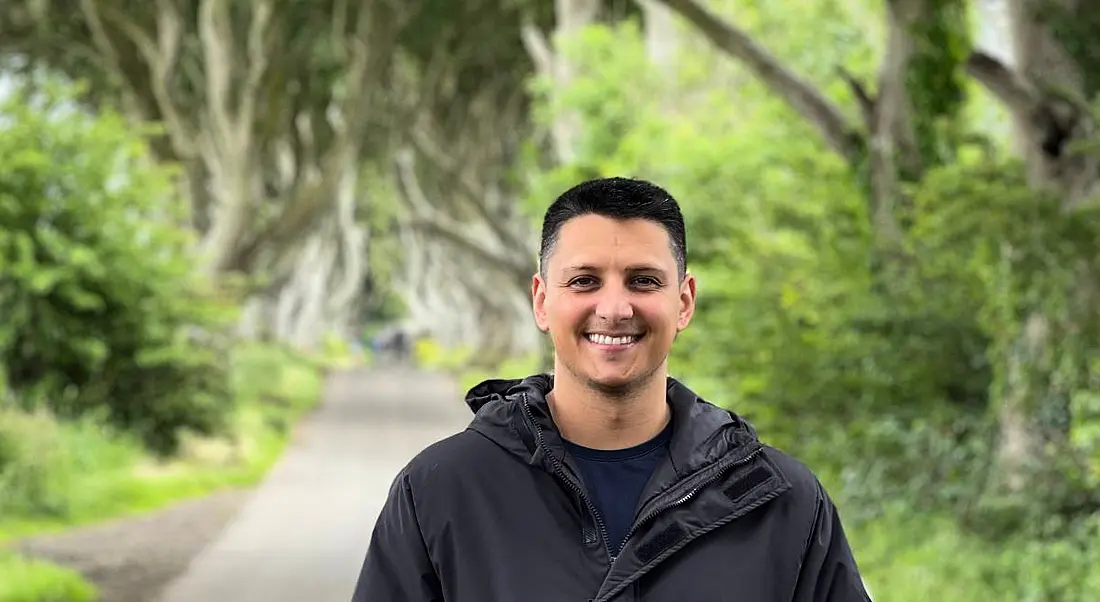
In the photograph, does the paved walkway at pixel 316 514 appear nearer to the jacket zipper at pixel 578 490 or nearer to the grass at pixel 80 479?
the grass at pixel 80 479

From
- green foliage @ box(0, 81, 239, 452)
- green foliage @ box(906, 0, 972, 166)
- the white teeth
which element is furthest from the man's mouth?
green foliage @ box(0, 81, 239, 452)

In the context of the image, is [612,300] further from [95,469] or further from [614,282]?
[95,469]

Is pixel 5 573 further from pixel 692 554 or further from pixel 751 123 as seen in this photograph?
pixel 751 123

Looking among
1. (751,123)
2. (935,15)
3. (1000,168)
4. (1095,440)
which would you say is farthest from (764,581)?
(751,123)

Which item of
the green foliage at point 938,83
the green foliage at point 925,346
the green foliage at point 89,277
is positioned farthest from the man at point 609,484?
the green foliage at point 89,277

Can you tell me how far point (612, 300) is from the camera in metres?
2.44

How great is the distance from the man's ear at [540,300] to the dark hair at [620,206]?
2.3 inches

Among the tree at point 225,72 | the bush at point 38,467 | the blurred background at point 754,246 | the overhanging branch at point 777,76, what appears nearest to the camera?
the blurred background at point 754,246

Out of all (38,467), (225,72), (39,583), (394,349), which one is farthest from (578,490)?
(394,349)

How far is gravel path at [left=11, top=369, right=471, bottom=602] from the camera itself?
433 inches

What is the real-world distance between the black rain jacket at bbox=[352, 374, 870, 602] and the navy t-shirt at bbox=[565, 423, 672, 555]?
39 millimetres

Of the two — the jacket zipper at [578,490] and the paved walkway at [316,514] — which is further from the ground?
the jacket zipper at [578,490]

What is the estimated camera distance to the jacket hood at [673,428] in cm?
240

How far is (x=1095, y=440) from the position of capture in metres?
8.67
